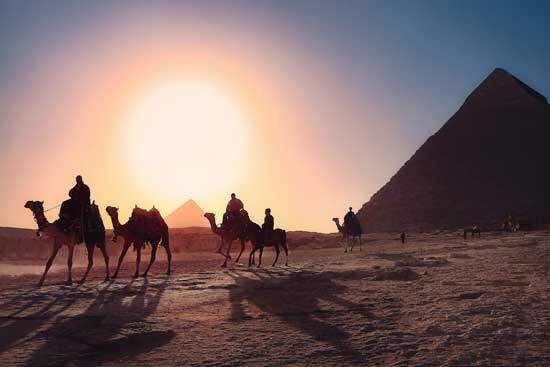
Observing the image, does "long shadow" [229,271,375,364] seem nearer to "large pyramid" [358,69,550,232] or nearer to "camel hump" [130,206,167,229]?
"camel hump" [130,206,167,229]

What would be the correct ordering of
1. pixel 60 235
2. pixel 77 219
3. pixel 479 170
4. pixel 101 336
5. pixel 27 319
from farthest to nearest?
pixel 479 170 → pixel 77 219 → pixel 60 235 → pixel 27 319 → pixel 101 336

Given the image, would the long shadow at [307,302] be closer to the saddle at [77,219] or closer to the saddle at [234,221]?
the saddle at [77,219]

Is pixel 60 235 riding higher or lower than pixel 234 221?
lower

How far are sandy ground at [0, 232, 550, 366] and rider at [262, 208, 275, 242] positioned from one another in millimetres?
7041

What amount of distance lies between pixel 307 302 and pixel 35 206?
24.2 feet

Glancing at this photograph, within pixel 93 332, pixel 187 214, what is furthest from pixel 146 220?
pixel 187 214

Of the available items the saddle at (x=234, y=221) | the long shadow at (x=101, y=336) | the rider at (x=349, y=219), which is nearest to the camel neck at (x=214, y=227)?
the saddle at (x=234, y=221)

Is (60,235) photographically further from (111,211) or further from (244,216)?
(244,216)

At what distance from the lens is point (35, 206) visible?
34.4 feet

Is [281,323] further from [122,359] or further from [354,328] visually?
[122,359]

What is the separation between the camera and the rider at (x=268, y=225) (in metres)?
14.4

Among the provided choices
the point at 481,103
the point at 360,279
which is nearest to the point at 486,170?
the point at 481,103

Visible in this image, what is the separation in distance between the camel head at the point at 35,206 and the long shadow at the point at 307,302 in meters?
5.10

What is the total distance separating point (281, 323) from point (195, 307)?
1.54m
